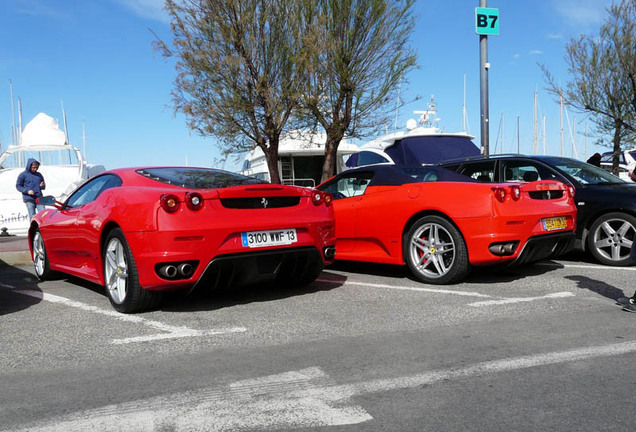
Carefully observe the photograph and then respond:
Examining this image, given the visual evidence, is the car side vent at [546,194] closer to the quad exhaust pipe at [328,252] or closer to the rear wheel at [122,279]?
the quad exhaust pipe at [328,252]

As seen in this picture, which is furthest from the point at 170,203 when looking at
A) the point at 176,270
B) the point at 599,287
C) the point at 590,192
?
the point at 590,192

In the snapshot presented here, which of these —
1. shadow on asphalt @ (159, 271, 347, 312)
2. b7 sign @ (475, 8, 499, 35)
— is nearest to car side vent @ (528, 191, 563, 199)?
shadow on asphalt @ (159, 271, 347, 312)

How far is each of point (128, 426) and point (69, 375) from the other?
37.1 inches

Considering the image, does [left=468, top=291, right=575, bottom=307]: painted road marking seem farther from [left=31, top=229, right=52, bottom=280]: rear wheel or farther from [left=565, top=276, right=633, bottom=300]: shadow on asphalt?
[left=31, top=229, right=52, bottom=280]: rear wheel

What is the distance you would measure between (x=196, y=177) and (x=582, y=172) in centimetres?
494

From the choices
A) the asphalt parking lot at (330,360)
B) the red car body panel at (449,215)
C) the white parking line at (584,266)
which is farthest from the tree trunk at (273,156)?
the asphalt parking lot at (330,360)

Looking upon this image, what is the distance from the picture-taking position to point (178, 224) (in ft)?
14.9

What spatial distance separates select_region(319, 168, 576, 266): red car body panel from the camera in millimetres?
5574

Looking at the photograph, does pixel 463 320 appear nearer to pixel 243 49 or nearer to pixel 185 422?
pixel 185 422

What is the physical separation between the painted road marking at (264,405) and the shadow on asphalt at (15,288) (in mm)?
2944

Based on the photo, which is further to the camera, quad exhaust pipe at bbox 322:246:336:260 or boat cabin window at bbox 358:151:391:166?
boat cabin window at bbox 358:151:391:166

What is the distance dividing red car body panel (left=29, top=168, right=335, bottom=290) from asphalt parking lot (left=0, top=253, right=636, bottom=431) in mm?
478

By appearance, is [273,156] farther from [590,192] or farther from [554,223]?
Result: [554,223]

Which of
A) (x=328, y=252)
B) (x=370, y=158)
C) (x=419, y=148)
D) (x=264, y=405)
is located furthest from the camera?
(x=370, y=158)
